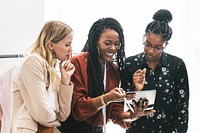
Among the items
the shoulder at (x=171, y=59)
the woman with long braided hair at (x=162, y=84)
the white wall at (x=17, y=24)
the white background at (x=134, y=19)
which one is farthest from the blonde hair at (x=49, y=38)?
→ the white background at (x=134, y=19)

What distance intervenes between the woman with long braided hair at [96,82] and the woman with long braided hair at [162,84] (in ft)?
0.30

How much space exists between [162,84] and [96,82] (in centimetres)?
33

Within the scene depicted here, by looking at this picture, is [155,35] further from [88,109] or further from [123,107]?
[88,109]

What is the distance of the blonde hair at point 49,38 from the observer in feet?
4.36

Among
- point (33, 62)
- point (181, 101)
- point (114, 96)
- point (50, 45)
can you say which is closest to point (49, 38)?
point (50, 45)

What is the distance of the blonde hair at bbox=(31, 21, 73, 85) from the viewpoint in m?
1.33

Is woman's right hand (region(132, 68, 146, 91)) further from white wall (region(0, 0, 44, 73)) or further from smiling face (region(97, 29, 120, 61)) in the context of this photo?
white wall (region(0, 0, 44, 73))

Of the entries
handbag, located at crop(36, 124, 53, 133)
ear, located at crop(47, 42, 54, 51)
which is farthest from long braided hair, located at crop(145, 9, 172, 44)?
handbag, located at crop(36, 124, 53, 133)

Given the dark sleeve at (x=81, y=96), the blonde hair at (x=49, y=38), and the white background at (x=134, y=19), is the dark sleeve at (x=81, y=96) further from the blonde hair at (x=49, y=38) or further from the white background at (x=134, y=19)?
the white background at (x=134, y=19)

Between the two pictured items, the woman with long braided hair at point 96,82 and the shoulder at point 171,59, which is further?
the shoulder at point 171,59

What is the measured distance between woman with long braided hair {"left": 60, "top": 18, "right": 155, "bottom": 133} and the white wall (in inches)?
26.6

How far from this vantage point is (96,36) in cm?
142

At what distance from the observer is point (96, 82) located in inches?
55.8

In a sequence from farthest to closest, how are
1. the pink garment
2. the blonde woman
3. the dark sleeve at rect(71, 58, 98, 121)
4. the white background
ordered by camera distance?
the white background, the pink garment, the dark sleeve at rect(71, 58, 98, 121), the blonde woman
